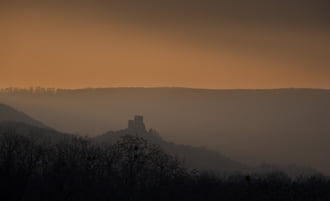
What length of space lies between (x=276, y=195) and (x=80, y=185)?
72.8ft

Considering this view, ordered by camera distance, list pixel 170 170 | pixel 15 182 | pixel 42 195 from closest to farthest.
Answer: pixel 15 182, pixel 42 195, pixel 170 170

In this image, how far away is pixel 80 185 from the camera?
91.3 meters

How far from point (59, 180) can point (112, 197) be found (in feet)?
33.8

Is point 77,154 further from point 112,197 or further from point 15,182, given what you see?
point 15,182

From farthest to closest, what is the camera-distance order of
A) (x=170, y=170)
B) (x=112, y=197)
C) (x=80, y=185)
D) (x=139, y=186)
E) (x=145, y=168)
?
(x=170, y=170) → (x=145, y=168) → (x=139, y=186) → (x=80, y=185) → (x=112, y=197)

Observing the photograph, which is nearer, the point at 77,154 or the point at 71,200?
the point at 71,200

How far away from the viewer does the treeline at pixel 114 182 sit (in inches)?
3125

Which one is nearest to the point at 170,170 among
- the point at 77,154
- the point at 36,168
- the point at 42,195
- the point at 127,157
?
the point at 127,157

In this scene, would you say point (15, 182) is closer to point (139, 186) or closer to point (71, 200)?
point (71, 200)

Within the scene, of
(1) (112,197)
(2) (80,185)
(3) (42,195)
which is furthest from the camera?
(2) (80,185)

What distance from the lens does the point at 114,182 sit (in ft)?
332

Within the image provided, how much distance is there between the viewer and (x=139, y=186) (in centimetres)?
10100

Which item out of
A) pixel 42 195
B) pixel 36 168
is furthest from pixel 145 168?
pixel 42 195

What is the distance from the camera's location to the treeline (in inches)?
3125
